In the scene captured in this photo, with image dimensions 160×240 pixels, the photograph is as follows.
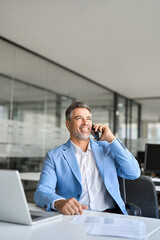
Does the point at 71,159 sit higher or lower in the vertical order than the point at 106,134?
lower

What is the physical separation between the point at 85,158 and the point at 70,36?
3.74 metres

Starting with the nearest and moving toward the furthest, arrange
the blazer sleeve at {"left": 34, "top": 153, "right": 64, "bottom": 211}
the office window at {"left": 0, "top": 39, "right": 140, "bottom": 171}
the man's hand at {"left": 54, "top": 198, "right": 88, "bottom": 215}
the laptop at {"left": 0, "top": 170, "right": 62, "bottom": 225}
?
the laptop at {"left": 0, "top": 170, "right": 62, "bottom": 225}
the man's hand at {"left": 54, "top": 198, "right": 88, "bottom": 215}
the blazer sleeve at {"left": 34, "top": 153, "right": 64, "bottom": 211}
the office window at {"left": 0, "top": 39, "right": 140, "bottom": 171}

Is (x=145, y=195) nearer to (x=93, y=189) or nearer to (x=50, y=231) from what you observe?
(x=93, y=189)

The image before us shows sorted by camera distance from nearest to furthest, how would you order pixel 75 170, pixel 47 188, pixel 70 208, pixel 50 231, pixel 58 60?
pixel 50 231 < pixel 70 208 < pixel 47 188 < pixel 75 170 < pixel 58 60

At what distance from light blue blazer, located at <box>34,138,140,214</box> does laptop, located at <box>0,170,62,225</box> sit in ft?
1.85

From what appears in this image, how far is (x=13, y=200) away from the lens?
1.30m

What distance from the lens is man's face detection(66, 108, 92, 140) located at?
89.6 inches

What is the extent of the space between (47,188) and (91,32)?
3918 millimetres

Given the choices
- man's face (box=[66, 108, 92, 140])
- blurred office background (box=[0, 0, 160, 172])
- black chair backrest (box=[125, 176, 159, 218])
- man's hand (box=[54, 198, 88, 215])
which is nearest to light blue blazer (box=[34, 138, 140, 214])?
man's face (box=[66, 108, 92, 140])

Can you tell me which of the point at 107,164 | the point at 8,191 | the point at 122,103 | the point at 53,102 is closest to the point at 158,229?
the point at 8,191

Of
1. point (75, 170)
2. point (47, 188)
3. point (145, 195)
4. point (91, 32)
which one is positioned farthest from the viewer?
point (91, 32)

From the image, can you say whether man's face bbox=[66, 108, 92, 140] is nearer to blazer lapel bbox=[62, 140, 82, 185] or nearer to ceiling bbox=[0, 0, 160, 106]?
blazer lapel bbox=[62, 140, 82, 185]

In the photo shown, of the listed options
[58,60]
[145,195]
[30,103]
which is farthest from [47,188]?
[58,60]

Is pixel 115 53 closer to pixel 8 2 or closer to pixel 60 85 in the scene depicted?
pixel 60 85
